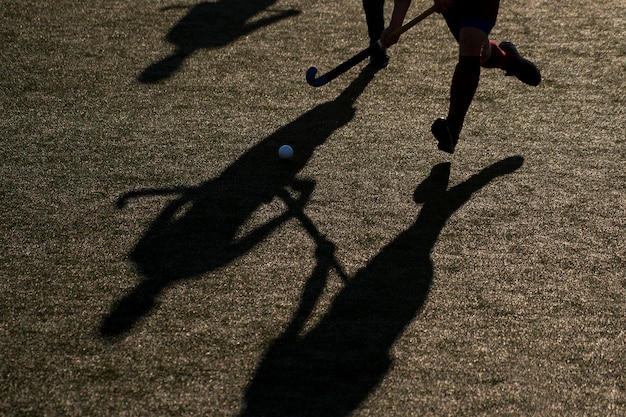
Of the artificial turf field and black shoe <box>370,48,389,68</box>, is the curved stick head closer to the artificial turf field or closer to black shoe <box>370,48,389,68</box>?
the artificial turf field

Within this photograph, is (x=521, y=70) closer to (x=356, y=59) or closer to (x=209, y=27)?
(x=356, y=59)

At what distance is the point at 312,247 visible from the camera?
3482 millimetres

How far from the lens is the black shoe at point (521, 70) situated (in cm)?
439

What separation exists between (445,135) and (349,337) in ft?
4.33

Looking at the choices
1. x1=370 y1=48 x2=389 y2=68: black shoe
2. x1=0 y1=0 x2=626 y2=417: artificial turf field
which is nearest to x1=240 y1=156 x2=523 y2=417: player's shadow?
x1=0 y1=0 x2=626 y2=417: artificial turf field

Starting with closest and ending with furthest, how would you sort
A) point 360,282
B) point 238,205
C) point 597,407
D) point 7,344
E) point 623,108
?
1. point 597,407
2. point 7,344
3. point 360,282
4. point 238,205
5. point 623,108

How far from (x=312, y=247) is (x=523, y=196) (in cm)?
104

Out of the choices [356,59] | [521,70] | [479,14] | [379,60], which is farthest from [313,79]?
[521,70]

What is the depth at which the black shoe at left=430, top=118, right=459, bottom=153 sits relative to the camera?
390 centimetres

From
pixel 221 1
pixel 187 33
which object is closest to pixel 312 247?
pixel 187 33

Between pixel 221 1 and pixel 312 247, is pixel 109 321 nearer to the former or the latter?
pixel 312 247

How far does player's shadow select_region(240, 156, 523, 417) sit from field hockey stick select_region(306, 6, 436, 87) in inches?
37.6

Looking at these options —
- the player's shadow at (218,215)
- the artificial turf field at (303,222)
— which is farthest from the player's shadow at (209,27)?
the player's shadow at (218,215)

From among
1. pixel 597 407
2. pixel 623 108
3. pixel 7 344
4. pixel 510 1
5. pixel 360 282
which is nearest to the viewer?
pixel 597 407
